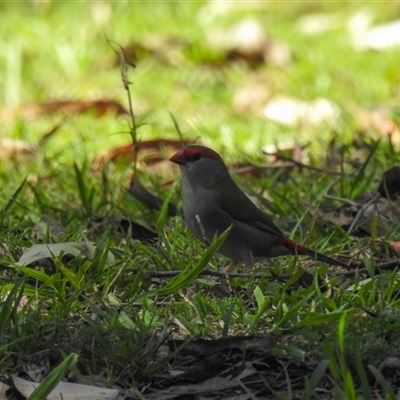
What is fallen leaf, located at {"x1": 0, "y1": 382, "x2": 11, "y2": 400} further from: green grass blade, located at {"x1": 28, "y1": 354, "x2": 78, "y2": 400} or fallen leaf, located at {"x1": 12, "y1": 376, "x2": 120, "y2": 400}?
Answer: green grass blade, located at {"x1": 28, "y1": 354, "x2": 78, "y2": 400}

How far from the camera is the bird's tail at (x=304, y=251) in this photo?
3.73 metres

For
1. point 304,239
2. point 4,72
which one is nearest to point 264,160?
point 304,239

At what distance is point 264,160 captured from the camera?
5.66 metres

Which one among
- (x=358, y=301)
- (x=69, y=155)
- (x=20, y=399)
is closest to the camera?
(x=20, y=399)

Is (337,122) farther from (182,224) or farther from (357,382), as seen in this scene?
(357,382)

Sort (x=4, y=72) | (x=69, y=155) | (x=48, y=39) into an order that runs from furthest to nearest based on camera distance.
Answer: (x=48, y=39) → (x=4, y=72) → (x=69, y=155)

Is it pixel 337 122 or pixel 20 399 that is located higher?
A: pixel 20 399

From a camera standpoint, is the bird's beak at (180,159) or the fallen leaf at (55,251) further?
the bird's beak at (180,159)

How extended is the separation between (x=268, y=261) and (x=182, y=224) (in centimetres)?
51

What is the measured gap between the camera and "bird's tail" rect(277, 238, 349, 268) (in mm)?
3732

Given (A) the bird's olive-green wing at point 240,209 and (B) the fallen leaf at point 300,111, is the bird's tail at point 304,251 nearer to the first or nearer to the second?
(A) the bird's olive-green wing at point 240,209

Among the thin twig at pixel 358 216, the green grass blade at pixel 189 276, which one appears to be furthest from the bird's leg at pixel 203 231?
the thin twig at pixel 358 216

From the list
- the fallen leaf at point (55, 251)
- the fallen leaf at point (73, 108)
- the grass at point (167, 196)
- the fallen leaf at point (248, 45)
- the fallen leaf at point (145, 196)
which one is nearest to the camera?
the grass at point (167, 196)

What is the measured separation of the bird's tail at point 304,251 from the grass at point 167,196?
76 millimetres
